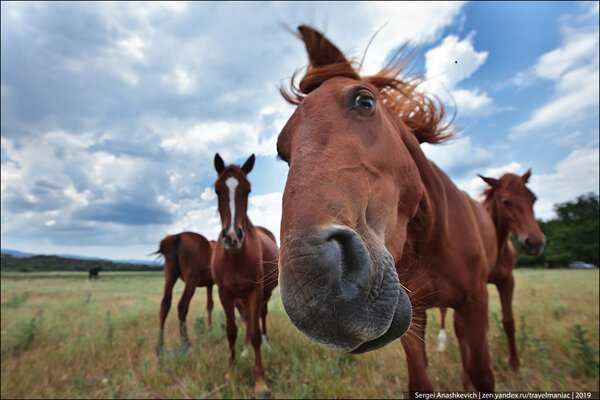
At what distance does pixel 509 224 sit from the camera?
5117mm

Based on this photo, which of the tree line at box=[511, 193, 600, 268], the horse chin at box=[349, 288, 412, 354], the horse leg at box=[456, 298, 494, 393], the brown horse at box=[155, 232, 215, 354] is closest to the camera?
the horse chin at box=[349, 288, 412, 354]

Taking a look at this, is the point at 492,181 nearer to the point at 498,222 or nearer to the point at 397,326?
the point at 498,222

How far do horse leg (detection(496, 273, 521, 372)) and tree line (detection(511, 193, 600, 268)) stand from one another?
40191mm

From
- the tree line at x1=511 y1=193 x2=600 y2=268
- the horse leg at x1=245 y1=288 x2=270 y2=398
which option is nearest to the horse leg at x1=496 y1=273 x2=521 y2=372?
the horse leg at x1=245 y1=288 x2=270 y2=398

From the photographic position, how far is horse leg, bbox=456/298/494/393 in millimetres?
2279

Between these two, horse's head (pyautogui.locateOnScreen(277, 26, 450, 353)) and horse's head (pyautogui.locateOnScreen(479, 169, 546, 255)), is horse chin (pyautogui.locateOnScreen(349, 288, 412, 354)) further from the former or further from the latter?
horse's head (pyautogui.locateOnScreen(479, 169, 546, 255))

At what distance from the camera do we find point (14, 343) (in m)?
5.74

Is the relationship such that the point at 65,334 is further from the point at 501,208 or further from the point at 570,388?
the point at 501,208

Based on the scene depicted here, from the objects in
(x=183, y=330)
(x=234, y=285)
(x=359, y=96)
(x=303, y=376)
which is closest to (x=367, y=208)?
(x=359, y=96)

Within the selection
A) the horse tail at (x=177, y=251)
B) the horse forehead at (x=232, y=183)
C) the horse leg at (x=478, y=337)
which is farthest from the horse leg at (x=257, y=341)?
the horse tail at (x=177, y=251)

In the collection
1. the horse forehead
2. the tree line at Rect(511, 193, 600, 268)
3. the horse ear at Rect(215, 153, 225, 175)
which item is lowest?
the tree line at Rect(511, 193, 600, 268)

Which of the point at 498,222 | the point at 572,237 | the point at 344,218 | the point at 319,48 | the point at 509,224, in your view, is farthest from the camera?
the point at 572,237

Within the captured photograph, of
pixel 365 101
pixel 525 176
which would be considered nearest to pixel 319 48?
pixel 365 101

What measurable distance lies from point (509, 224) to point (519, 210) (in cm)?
31
